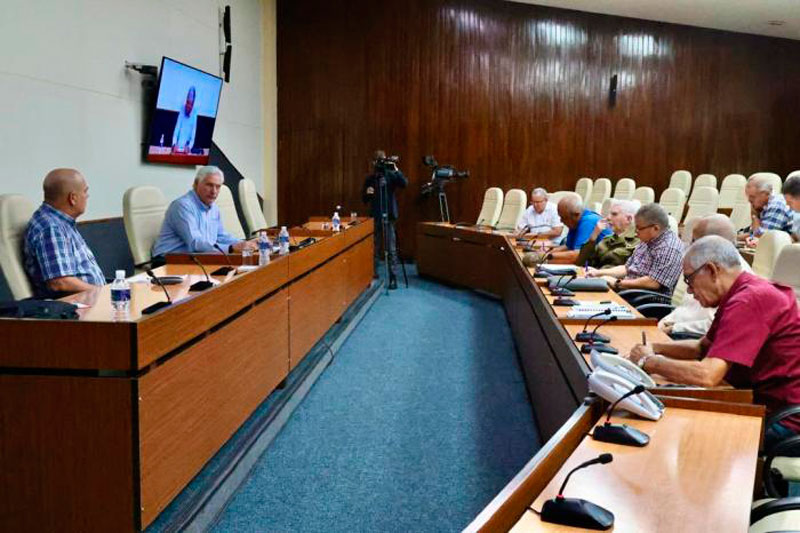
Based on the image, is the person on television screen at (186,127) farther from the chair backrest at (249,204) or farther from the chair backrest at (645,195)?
the chair backrest at (645,195)

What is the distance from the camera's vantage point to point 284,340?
387 cm

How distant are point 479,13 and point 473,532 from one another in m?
9.75

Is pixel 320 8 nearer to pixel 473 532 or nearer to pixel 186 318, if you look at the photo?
pixel 186 318

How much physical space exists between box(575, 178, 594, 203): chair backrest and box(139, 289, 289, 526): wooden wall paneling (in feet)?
22.4

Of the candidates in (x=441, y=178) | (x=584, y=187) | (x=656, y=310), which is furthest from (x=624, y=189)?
(x=656, y=310)

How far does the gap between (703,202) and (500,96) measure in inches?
121

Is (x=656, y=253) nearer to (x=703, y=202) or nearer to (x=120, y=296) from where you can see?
(x=120, y=296)

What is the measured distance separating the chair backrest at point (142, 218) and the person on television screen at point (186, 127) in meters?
1.84

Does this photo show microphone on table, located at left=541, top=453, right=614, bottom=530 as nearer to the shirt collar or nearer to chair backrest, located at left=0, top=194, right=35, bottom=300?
chair backrest, located at left=0, top=194, right=35, bottom=300

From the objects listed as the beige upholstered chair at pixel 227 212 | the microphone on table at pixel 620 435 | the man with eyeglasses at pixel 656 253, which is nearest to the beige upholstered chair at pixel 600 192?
the beige upholstered chair at pixel 227 212

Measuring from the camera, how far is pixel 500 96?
10.2 metres

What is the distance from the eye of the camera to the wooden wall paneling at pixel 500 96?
10109 millimetres

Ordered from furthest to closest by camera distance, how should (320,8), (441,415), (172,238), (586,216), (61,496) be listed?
(320,8)
(586,216)
(172,238)
(441,415)
(61,496)

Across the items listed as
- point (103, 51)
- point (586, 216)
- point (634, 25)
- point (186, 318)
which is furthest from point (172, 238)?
point (634, 25)
